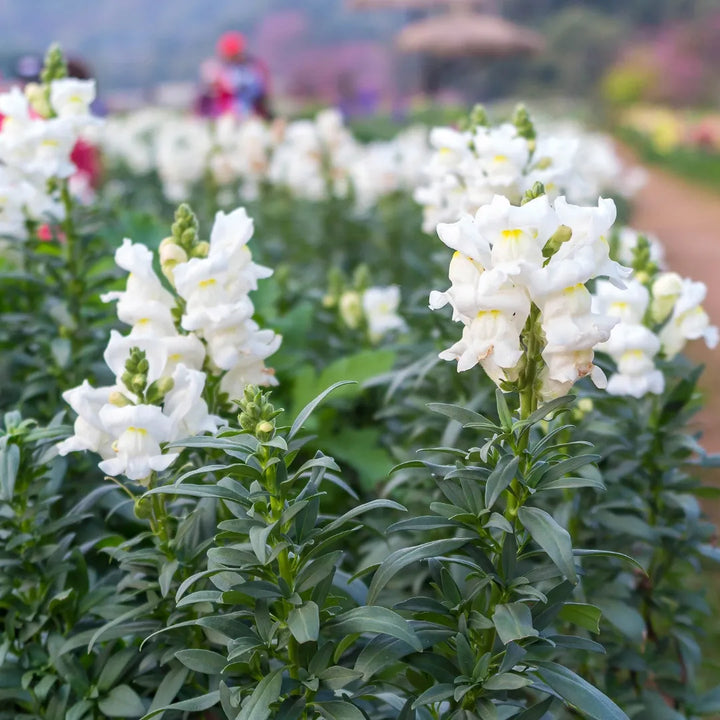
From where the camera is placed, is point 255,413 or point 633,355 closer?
point 255,413

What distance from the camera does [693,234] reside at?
33.2 feet

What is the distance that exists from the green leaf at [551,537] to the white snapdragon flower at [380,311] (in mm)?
1570

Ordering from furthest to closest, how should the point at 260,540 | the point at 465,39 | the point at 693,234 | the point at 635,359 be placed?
the point at 465,39, the point at 693,234, the point at 635,359, the point at 260,540

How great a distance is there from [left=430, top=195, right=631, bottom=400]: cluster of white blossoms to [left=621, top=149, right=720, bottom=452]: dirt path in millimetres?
3335

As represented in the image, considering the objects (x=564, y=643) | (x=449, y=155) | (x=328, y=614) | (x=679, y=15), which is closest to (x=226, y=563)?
(x=328, y=614)

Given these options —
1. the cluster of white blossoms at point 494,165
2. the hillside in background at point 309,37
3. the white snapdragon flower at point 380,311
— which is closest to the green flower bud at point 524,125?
the cluster of white blossoms at point 494,165

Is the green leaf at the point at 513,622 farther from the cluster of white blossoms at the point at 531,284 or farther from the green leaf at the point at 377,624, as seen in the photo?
the cluster of white blossoms at the point at 531,284

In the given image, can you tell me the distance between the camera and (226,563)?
48.5 inches

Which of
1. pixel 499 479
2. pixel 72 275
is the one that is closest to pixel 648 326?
pixel 499 479

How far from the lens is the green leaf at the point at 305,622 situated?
116cm

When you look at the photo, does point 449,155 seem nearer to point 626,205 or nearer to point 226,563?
point 226,563

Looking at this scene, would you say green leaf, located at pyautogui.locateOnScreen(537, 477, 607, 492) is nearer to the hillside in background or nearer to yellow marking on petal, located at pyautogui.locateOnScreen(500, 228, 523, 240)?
yellow marking on petal, located at pyautogui.locateOnScreen(500, 228, 523, 240)

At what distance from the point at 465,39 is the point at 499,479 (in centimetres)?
1898

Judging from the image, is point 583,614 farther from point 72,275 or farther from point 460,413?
point 72,275
